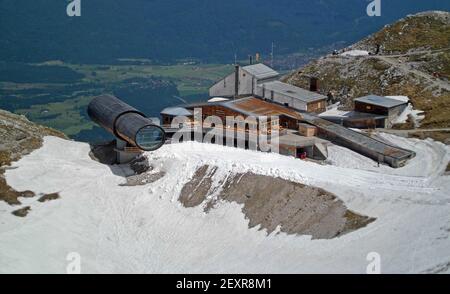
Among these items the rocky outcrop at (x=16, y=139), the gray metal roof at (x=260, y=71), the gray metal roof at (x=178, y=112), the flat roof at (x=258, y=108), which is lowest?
the rocky outcrop at (x=16, y=139)

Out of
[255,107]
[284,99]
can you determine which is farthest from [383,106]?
[255,107]

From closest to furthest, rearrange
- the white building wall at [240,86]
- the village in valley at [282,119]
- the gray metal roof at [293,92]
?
the village in valley at [282,119] → the gray metal roof at [293,92] → the white building wall at [240,86]

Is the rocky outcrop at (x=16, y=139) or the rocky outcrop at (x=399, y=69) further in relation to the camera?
the rocky outcrop at (x=399, y=69)

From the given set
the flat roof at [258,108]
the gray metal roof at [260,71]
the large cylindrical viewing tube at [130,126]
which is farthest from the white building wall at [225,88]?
the large cylindrical viewing tube at [130,126]

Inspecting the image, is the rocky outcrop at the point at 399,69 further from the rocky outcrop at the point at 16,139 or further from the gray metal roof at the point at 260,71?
the rocky outcrop at the point at 16,139

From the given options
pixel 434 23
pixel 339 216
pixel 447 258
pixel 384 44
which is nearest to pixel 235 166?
pixel 339 216
